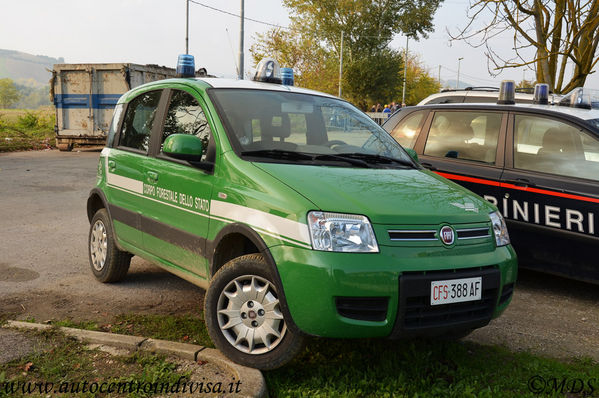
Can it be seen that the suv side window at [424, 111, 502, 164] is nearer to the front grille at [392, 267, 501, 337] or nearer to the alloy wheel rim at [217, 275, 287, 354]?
the front grille at [392, 267, 501, 337]

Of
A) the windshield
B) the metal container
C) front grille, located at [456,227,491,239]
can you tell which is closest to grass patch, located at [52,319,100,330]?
the windshield

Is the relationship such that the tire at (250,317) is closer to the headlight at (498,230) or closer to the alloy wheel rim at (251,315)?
the alloy wheel rim at (251,315)

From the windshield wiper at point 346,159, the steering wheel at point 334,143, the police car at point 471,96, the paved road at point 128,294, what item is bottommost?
the paved road at point 128,294

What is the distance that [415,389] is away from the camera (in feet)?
10.7

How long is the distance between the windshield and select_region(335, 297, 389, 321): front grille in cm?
105

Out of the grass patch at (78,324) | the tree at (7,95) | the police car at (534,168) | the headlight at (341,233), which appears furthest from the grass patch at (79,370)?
the tree at (7,95)

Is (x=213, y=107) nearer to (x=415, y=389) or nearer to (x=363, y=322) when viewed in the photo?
(x=363, y=322)

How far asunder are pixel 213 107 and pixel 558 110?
3.32 metres

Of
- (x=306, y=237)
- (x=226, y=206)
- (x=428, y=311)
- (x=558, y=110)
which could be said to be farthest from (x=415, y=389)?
(x=558, y=110)

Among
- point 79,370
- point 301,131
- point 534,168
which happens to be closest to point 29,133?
point 301,131

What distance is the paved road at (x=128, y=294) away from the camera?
4352 millimetres

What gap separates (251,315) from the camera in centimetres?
336

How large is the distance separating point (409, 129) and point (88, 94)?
14022 millimetres

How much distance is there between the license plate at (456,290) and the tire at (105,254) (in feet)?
9.73
